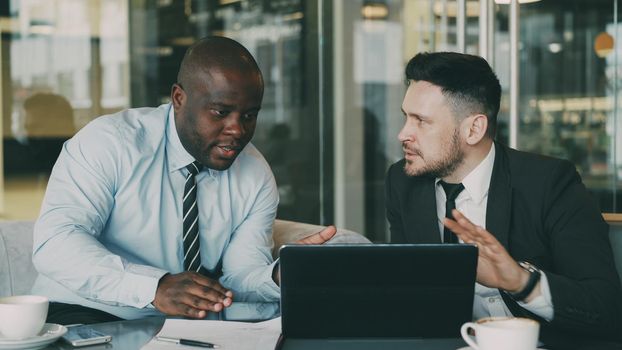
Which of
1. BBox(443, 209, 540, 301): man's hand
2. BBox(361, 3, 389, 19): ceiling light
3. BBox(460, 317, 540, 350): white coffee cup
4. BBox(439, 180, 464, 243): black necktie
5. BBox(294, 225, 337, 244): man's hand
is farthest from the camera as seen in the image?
BBox(361, 3, 389, 19): ceiling light

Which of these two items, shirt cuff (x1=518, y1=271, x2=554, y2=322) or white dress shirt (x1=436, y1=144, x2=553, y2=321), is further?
white dress shirt (x1=436, y1=144, x2=553, y2=321)

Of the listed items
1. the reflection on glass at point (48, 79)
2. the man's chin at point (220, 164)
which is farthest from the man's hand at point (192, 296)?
the reflection on glass at point (48, 79)

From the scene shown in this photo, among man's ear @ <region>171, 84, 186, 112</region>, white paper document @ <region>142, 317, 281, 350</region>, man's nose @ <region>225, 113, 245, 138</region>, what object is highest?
man's ear @ <region>171, 84, 186, 112</region>

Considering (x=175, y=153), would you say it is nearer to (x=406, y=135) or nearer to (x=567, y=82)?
(x=406, y=135)

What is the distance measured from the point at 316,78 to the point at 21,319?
4574 millimetres

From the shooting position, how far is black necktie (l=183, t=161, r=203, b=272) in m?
2.32

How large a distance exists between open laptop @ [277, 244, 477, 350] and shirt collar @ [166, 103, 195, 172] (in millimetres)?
989

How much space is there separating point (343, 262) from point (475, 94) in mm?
1034

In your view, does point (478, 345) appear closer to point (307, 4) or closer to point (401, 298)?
point (401, 298)

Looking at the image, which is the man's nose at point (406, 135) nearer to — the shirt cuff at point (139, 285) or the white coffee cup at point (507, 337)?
the shirt cuff at point (139, 285)

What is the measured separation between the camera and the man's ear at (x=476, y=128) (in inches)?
88.8

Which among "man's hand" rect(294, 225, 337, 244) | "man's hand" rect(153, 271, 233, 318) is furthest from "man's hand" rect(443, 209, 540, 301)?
"man's hand" rect(153, 271, 233, 318)

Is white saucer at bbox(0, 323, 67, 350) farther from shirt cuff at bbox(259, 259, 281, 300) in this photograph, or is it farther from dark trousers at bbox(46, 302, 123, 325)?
shirt cuff at bbox(259, 259, 281, 300)

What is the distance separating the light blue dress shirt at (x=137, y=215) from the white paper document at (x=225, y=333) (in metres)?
0.40
